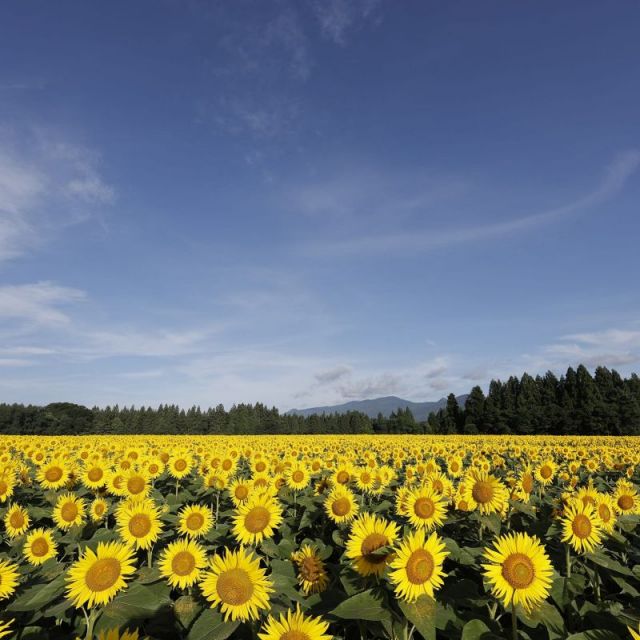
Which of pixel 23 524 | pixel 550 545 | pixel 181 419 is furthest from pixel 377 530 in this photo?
pixel 181 419

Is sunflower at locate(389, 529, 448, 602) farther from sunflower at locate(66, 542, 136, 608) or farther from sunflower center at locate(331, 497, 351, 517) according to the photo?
sunflower center at locate(331, 497, 351, 517)

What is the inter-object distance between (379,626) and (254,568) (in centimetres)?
97

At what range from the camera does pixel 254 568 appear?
10.6 ft

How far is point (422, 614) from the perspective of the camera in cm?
267

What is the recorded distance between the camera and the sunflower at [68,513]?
242 inches

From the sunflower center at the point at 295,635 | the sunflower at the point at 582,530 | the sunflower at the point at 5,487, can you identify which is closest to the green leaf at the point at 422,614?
the sunflower center at the point at 295,635

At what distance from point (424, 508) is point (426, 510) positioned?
0.03 metres

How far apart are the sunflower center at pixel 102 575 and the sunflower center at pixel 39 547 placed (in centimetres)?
218

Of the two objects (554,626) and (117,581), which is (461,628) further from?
(117,581)

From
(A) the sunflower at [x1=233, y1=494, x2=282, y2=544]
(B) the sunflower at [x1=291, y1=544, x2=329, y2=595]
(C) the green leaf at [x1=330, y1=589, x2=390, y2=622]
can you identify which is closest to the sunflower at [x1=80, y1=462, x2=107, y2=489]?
(A) the sunflower at [x1=233, y1=494, x2=282, y2=544]

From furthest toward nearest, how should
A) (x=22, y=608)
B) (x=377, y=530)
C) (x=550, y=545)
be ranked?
(x=550, y=545) < (x=377, y=530) < (x=22, y=608)

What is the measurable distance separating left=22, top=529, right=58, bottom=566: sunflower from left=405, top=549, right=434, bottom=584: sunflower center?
438cm

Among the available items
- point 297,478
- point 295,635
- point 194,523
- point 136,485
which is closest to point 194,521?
point 194,523

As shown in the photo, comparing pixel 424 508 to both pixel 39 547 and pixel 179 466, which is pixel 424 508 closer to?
pixel 39 547
